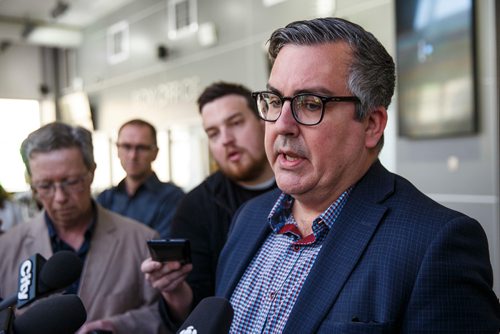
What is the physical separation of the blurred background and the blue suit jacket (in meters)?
2.76

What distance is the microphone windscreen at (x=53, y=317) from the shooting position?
984 millimetres

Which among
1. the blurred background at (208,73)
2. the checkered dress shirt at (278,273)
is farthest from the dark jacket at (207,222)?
the blurred background at (208,73)

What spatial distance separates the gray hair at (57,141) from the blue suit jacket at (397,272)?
1257 mm

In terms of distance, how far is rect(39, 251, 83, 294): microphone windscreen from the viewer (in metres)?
1.31

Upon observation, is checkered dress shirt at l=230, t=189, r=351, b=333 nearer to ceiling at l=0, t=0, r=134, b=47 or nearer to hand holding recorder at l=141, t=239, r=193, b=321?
hand holding recorder at l=141, t=239, r=193, b=321

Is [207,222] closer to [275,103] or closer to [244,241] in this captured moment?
[244,241]

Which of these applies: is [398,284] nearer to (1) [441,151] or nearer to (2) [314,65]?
(2) [314,65]

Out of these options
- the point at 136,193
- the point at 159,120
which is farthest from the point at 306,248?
the point at 159,120

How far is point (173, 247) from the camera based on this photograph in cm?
156

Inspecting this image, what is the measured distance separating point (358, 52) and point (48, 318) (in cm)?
93

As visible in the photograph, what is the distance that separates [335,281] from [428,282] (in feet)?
0.71

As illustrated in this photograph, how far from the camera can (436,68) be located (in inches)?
162

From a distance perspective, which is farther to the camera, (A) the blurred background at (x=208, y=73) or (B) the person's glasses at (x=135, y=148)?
(B) the person's glasses at (x=135, y=148)

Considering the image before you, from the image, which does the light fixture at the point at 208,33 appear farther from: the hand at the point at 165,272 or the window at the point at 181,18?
the hand at the point at 165,272
